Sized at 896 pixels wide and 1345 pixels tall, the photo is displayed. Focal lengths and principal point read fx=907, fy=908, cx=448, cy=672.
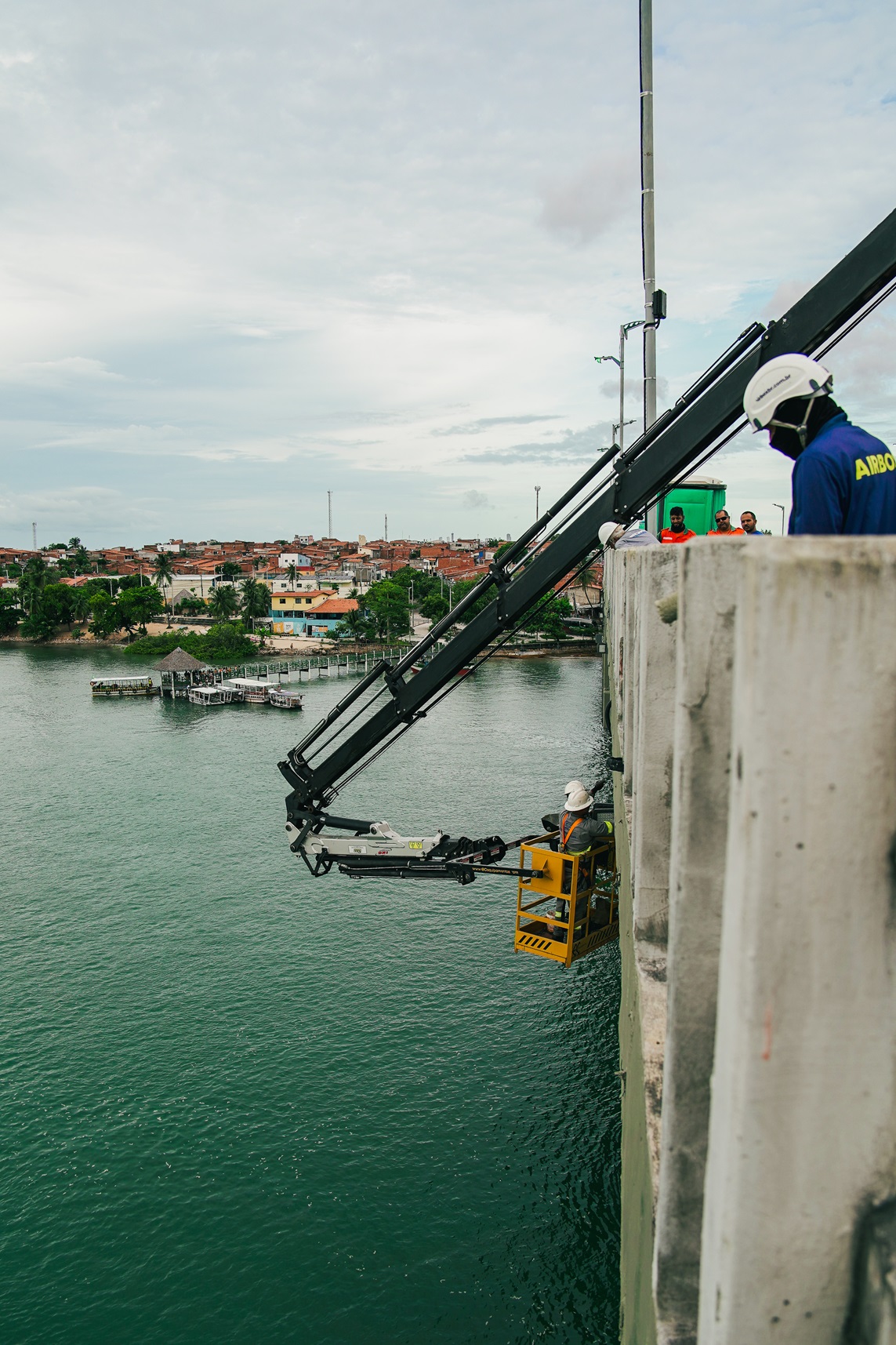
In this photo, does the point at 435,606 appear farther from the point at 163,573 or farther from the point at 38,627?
the point at 163,573

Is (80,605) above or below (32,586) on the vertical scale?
below

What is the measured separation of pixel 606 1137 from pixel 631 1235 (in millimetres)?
9233

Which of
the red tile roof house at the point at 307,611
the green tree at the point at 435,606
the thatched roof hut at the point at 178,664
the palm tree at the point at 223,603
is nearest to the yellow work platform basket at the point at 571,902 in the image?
the thatched roof hut at the point at 178,664

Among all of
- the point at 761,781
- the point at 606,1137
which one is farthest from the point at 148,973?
the point at 761,781

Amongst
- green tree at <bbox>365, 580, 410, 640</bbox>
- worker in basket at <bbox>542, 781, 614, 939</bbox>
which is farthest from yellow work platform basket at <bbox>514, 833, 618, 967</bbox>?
green tree at <bbox>365, 580, 410, 640</bbox>

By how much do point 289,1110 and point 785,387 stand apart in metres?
12.5

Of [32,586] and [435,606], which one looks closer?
[435,606]

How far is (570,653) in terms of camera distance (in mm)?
75438

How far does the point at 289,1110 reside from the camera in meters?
12.8

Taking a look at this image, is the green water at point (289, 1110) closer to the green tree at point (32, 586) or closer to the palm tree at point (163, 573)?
the green tree at point (32, 586)

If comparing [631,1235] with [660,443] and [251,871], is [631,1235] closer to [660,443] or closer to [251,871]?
[660,443]

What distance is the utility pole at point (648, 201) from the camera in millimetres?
13930

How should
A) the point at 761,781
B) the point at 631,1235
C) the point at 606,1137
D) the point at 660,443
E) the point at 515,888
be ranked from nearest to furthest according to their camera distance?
the point at 761,781 < the point at 631,1235 < the point at 660,443 < the point at 606,1137 < the point at 515,888

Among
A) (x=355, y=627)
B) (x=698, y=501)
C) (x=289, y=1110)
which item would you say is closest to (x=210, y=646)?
(x=355, y=627)
